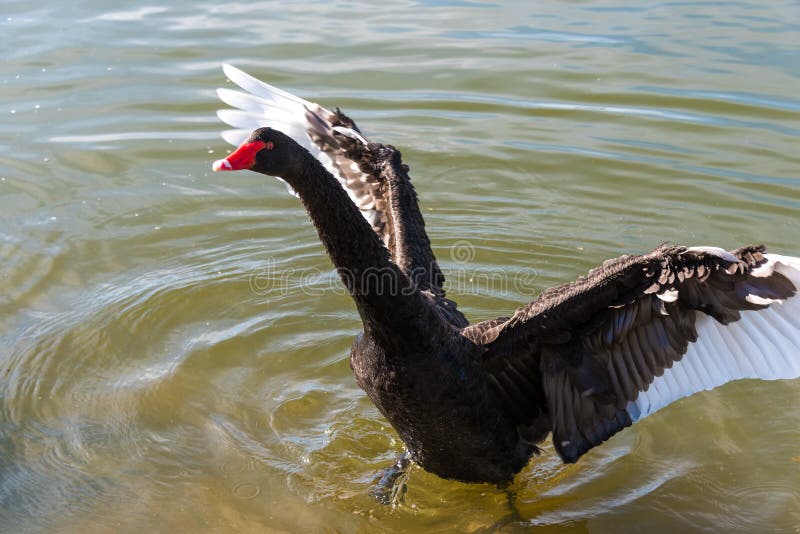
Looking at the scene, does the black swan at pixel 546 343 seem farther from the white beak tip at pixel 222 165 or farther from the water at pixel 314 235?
the water at pixel 314 235

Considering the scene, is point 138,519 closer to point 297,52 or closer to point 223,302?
point 223,302

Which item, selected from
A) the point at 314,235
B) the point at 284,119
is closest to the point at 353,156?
the point at 284,119

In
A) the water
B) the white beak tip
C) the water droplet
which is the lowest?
the water droplet

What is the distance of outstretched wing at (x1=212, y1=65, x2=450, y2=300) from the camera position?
5102mm

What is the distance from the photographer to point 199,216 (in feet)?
22.3

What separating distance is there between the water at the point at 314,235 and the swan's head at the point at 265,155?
63.2 inches

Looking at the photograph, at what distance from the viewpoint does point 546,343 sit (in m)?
4.01

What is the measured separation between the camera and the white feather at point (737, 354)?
3854mm

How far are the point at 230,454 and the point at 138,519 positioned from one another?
563 mm

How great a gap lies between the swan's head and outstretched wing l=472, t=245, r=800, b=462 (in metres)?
1.24

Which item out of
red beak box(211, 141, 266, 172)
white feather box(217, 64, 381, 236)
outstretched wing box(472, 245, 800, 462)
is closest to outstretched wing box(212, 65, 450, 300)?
white feather box(217, 64, 381, 236)

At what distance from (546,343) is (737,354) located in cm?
85

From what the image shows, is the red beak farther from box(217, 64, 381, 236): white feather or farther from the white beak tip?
box(217, 64, 381, 236): white feather

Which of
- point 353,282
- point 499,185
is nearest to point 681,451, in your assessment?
point 353,282
